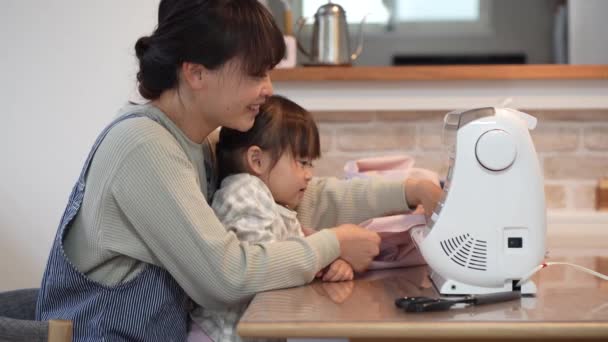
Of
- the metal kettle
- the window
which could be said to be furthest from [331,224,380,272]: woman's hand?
the window

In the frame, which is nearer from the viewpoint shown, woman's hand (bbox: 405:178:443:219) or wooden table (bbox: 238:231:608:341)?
wooden table (bbox: 238:231:608:341)

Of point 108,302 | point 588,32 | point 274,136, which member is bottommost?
point 108,302

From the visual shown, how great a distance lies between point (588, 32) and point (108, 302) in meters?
2.14

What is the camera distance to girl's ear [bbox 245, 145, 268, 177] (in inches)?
58.3

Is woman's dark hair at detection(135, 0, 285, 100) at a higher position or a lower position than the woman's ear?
higher

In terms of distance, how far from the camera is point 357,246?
1.37m

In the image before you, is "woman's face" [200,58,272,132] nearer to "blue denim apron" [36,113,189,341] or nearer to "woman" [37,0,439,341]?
"woman" [37,0,439,341]

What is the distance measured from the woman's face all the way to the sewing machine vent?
444 mm

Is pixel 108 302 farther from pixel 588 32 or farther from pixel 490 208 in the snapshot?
pixel 588 32

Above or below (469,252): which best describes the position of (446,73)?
above

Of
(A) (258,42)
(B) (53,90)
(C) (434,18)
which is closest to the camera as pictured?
(A) (258,42)

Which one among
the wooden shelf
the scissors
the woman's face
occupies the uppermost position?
the woman's face

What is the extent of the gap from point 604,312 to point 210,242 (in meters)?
0.55

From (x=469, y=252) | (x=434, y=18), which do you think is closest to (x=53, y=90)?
(x=469, y=252)
